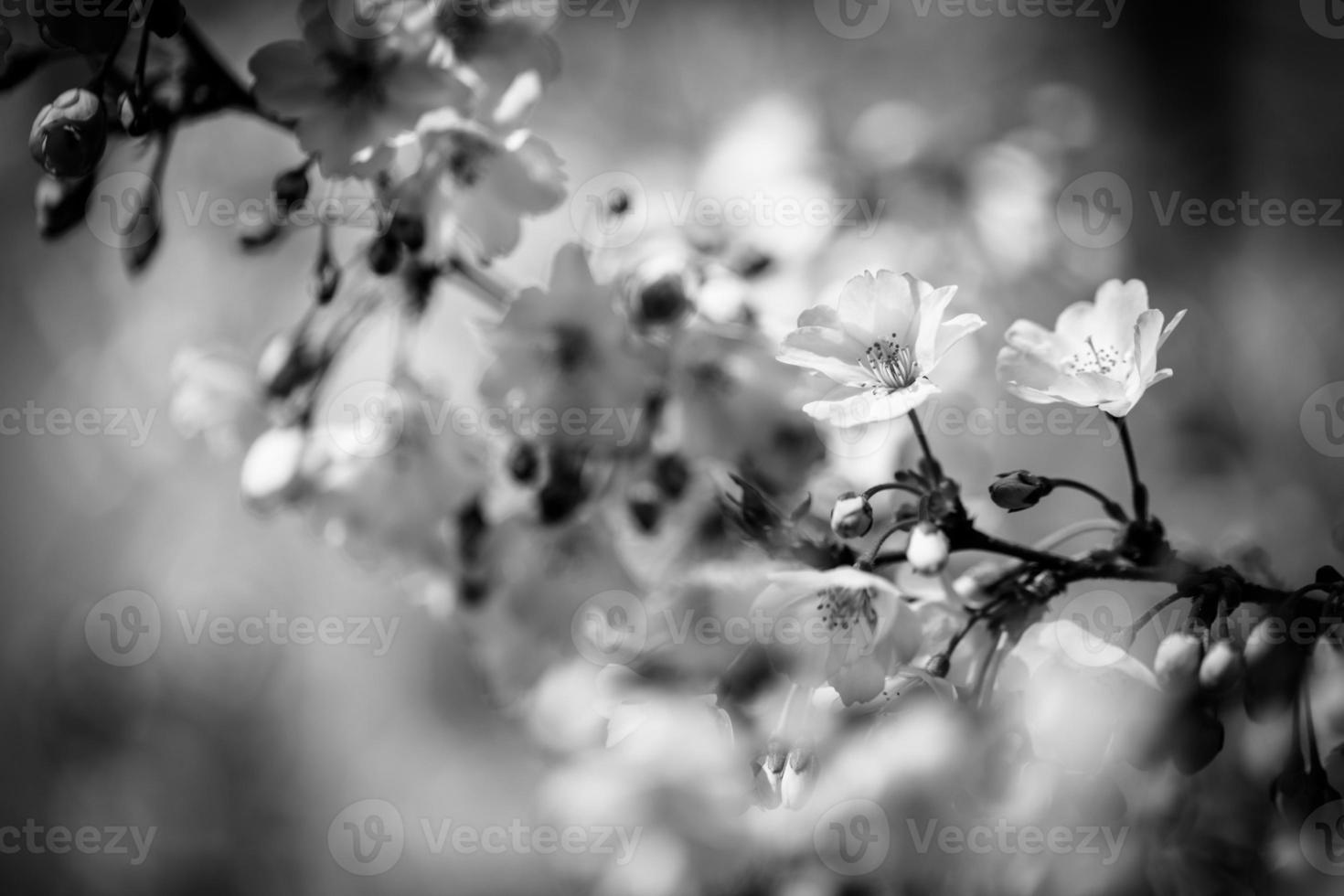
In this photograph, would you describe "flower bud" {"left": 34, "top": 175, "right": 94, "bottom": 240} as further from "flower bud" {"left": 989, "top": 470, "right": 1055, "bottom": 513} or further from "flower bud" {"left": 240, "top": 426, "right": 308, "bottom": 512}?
"flower bud" {"left": 989, "top": 470, "right": 1055, "bottom": 513}

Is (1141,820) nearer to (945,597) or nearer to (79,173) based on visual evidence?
(945,597)

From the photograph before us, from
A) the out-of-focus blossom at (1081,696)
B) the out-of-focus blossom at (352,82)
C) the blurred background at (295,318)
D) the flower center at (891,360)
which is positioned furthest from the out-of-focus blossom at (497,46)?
the blurred background at (295,318)

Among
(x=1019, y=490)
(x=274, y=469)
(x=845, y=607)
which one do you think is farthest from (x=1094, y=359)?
(x=274, y=469)

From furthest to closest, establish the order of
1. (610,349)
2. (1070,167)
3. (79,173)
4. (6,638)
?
(6,638)
(1070,167)
(610,349)
(79,173)

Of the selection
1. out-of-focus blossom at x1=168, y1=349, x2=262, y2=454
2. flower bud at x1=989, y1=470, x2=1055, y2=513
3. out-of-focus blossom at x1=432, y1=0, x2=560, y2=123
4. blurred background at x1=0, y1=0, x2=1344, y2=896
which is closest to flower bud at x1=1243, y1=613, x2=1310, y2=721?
flower bud at x1=989, y1=470, x2=1055, y2=513

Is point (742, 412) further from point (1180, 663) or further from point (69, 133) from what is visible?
point (69, 133)

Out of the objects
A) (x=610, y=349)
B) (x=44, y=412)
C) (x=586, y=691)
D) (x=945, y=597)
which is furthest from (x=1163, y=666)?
(x=44, y=412)
